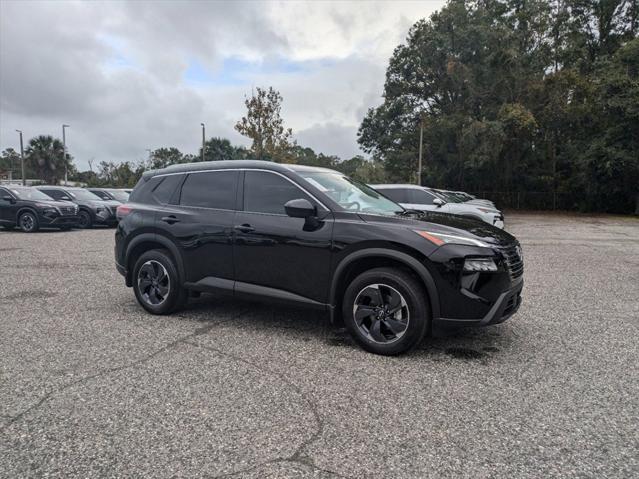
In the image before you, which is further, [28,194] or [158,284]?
[28,194]

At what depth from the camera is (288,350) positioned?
4242 millimetres

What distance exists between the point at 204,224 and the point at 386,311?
2187 mm

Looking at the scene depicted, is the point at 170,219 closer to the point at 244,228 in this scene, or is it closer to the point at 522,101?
the point at 244,228

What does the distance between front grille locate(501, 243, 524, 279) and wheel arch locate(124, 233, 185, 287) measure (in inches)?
131

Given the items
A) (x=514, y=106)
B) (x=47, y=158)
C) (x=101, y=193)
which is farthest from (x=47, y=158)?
(x=514, y=106)

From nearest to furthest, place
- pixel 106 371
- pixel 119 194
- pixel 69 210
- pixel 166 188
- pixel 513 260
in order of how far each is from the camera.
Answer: pixel 106 371 < pixel 513 260 < pixel 166 188 < pixel 69 210 < pixel 119 194

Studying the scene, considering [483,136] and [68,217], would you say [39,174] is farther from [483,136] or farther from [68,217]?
[483,136]

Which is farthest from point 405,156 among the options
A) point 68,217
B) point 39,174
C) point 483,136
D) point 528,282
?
point 39,174

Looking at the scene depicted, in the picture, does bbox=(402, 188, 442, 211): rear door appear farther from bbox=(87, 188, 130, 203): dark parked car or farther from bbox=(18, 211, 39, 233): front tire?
bbox=(87, 188, 130, 203): dark parked car

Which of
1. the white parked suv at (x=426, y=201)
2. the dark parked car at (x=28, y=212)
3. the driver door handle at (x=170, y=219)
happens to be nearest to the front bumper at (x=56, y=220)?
the dark parked car at (x=28, y=212)

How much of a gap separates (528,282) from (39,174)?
2303 inches

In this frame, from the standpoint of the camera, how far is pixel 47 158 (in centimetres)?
5134

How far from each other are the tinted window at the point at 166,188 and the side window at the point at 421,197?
28.2 feet

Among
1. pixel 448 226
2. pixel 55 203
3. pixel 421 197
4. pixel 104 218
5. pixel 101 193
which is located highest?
pixel 421 197
